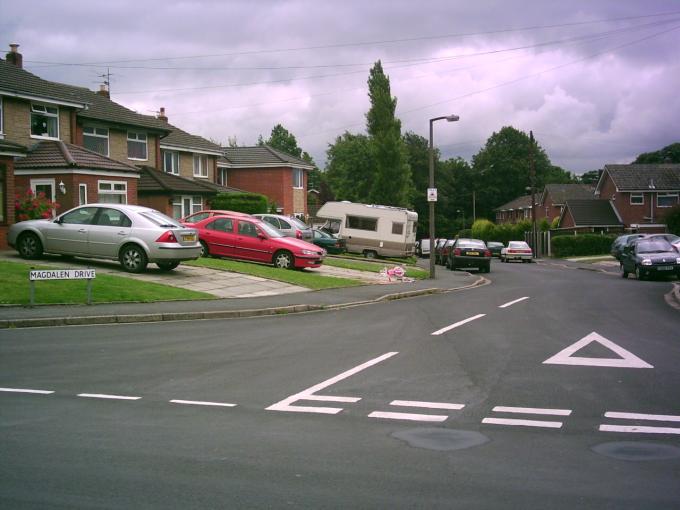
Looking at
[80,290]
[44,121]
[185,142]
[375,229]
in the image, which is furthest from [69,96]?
[80,290]

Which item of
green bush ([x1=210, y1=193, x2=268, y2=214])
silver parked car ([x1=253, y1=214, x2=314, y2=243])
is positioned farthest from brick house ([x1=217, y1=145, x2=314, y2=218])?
silver parked car ([x1=253, y1=214, x2=314, y2=243])

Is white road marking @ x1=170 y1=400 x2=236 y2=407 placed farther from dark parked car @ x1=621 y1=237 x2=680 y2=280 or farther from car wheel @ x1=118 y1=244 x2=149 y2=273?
dark parked car @ x1=621 y1=237 x2=680 y2=280

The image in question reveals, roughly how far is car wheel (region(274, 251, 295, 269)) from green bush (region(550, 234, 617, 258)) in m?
39.8

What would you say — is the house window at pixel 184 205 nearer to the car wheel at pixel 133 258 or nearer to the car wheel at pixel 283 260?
the car wheel at pixel 283 260

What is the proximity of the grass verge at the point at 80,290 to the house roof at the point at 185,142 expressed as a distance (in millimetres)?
27949

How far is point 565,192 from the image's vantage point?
91.4m

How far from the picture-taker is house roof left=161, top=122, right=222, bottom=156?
45.5 metres

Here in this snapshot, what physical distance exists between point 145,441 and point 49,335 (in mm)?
6997

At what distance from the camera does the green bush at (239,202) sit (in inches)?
1689

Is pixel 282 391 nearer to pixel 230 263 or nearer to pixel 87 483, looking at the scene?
pixel 87 483

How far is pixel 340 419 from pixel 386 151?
2525 inches

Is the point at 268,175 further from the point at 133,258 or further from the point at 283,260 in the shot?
the point at 133,258

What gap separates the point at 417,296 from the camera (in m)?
22.2

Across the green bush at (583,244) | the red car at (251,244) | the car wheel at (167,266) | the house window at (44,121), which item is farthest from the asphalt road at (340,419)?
the green bush at (583,244)
